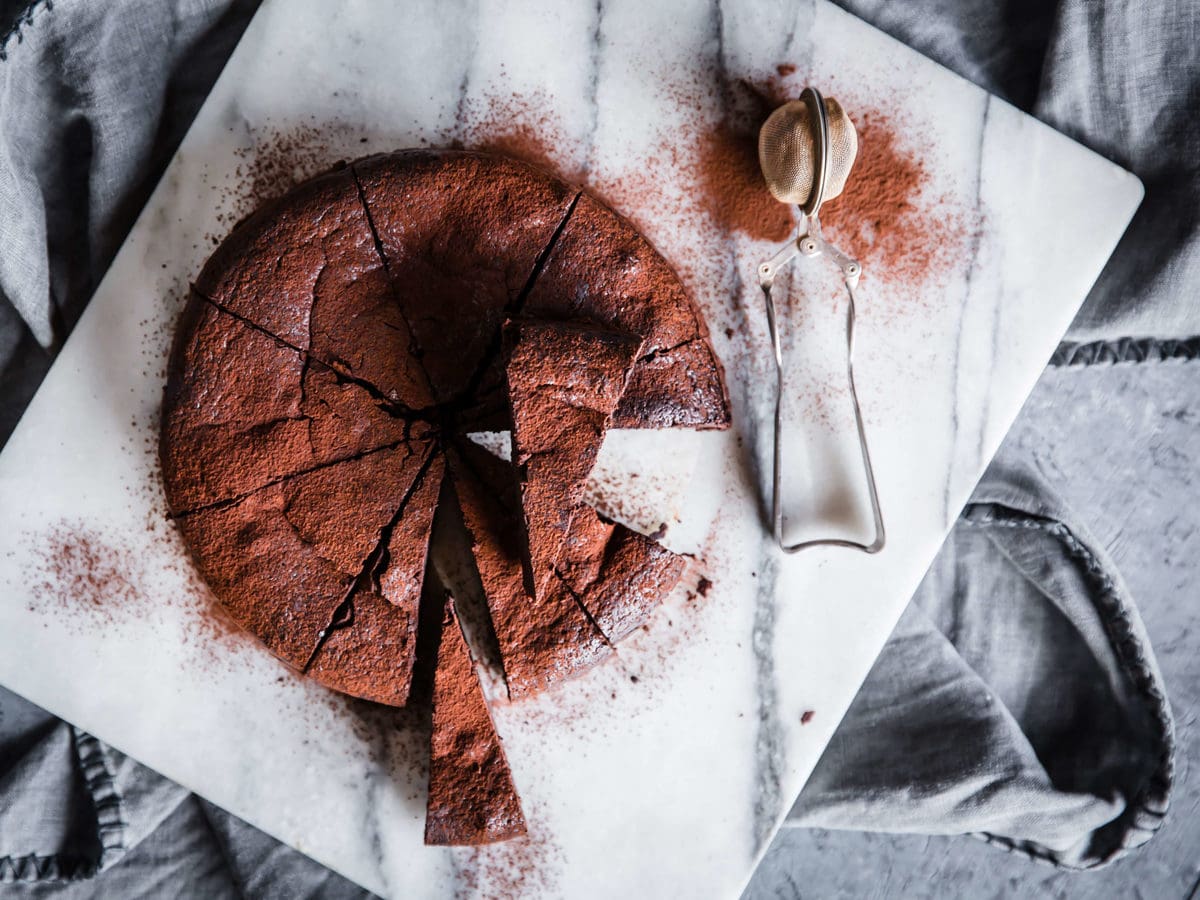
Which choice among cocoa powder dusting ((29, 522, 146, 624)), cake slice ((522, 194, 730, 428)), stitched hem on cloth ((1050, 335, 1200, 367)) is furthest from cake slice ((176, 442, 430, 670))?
stitched hem on cloth ((1050, 335, 1200, 367))

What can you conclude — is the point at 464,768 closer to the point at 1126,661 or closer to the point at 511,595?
the point at 511,595

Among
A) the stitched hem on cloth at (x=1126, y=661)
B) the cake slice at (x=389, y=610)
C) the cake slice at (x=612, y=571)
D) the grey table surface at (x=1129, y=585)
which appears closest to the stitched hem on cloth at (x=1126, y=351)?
the grey table surface at (x=1129, y=585)

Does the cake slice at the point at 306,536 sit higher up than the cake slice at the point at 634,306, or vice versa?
the cake slice at the point at 634,306

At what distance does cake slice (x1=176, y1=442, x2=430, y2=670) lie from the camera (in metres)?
2.35

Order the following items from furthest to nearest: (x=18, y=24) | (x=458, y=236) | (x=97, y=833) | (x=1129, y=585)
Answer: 1. (x=1129, y=585)
2. (x=97, y=833)
3. (x=18, y=24)
4. (x=458, y=236)

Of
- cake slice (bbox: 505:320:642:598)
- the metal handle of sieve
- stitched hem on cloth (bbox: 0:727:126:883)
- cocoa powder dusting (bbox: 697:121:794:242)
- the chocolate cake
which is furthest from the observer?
stitched hem on cloth (bbox: 0:727:126:883)

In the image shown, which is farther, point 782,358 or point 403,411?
point 782,358

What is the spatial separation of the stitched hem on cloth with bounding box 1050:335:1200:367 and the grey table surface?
80 mm

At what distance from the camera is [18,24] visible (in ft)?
8.54

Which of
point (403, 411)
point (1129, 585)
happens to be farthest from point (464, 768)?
point (1129, 585)

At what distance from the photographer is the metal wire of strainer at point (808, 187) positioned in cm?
244

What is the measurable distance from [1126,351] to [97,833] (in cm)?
356

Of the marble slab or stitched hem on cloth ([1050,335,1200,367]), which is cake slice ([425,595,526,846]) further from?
stitched hem on cloth ([1050,335,1200,367])

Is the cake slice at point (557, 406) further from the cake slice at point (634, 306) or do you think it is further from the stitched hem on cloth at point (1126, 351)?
the stitched hem on cloth at point (1126, 351)
